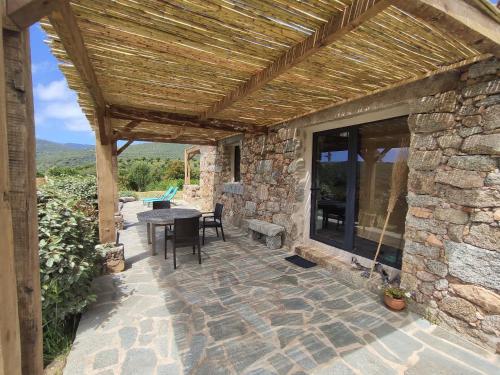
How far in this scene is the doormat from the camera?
11.7 ft

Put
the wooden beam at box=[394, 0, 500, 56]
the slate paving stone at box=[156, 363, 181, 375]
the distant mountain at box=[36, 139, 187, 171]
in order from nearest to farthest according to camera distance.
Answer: the wooden beam at box=[394, 0, 500, 56] → the slate paving stone at box=[156, 363, 181, 375] → the distant mountain at box=[36, 139, 187, 171]

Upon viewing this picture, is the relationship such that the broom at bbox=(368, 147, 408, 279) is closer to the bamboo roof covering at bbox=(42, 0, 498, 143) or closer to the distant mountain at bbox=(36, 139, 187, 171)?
the bamboo roof covering at bbox=(42, 0, 498, 143)

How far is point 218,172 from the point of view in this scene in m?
7.20

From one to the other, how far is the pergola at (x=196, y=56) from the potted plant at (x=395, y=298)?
2191mm

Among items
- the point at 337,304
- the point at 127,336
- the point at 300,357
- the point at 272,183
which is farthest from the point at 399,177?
the point at 127,336

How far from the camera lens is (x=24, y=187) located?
88cm

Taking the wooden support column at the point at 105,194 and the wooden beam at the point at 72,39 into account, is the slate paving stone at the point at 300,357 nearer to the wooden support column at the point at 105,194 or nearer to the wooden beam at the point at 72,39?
the wooden beam at the point at 72,39

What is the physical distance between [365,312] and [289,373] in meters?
1.15

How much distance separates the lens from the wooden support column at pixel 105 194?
3.42 metres

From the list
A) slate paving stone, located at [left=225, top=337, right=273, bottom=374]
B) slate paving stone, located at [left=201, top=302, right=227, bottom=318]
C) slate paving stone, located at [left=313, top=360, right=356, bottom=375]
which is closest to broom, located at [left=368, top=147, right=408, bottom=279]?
slate paving stone, located at [left=313, top=360, right=356, bottom=375]

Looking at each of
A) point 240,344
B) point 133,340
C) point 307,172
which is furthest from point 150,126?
point 240,344

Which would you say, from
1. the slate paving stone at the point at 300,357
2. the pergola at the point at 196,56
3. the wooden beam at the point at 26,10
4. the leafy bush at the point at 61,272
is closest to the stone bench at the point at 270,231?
the pergola at the point at 196,56

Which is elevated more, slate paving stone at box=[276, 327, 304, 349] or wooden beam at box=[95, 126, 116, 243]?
wooden beam at box=[95, 126, 116, 243]

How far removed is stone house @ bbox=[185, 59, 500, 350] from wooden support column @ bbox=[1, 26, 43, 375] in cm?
299
